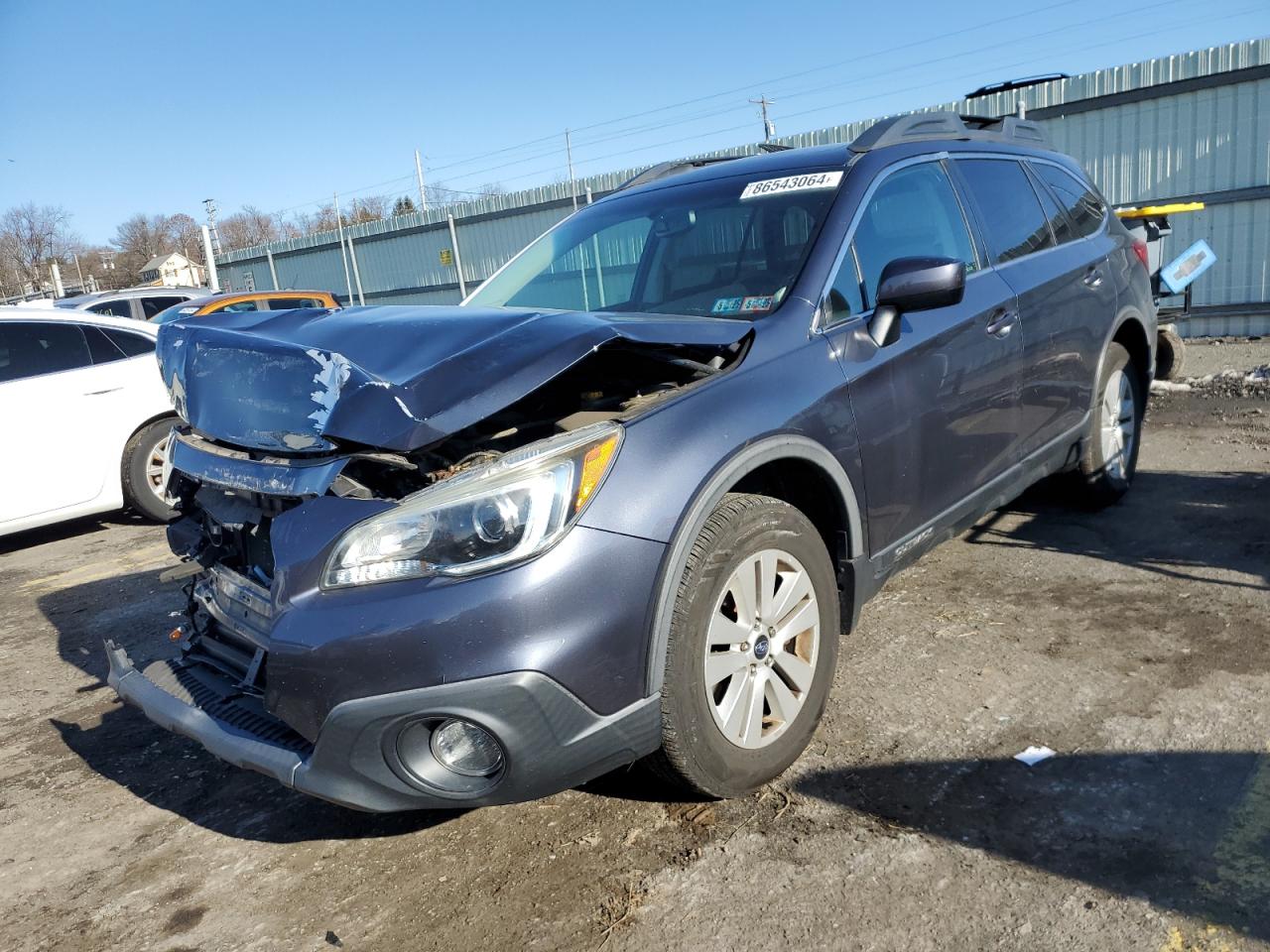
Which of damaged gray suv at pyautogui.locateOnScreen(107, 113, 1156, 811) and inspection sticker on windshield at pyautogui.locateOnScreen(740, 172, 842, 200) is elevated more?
inspection sticker on windshield at pyautogui.locateOnScreen(740, 172, 842, 200)

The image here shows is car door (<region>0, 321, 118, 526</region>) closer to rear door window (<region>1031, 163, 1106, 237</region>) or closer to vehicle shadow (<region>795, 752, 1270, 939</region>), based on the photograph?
vehicle shadow (<region>795, 752, 1270, 939</region>)

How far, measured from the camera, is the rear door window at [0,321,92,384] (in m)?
6.51

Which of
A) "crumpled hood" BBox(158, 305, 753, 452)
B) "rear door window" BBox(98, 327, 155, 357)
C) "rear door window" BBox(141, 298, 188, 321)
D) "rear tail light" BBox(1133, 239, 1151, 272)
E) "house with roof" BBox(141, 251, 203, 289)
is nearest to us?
"crumpled hood" BBox(158, 305, 753, 452)

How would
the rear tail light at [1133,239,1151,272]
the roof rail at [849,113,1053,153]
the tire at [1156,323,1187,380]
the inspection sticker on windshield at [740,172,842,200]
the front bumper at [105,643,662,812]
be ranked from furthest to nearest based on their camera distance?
the tire at [1156,323,1187,380] < the rear tail light at [1133,239,1151,272] < the roof rail at [849,113,1053,153] < the inspection sticker on windshield at [740,172,842,200] < the front bumper at [105,643,662,812]

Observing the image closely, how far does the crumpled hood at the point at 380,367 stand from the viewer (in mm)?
2385

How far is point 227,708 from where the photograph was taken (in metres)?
2.65

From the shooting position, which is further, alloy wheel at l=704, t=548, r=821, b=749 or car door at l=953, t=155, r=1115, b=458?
car door at l=953, t=155, r=1115, b=458

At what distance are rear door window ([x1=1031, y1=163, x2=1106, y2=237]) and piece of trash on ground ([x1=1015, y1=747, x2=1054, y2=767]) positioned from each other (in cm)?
286

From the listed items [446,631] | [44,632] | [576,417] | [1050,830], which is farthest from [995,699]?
[44,632]

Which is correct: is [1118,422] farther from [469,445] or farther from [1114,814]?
[469,445]

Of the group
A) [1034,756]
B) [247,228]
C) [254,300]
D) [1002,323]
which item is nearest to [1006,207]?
[1002,323]

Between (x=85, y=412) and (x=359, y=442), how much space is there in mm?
5325

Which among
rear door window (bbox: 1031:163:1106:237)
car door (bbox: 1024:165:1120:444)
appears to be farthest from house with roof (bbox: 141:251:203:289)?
car door (bbox: 1024:165:1120:444)

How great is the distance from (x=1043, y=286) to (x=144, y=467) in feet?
20.0
